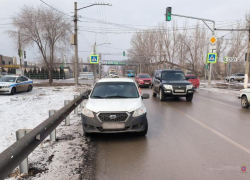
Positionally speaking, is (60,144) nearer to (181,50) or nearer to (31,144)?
(31,144)

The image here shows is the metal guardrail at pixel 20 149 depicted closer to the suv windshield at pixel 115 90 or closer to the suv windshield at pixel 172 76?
the suv windshield at pixel 115 90

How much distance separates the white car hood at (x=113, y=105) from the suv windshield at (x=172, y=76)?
8433 millimetres

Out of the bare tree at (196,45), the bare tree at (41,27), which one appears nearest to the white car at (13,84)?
the bare tree at (41,27)

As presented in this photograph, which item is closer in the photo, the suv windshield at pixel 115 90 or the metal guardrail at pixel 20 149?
the metal guardrail at pixel 20 149

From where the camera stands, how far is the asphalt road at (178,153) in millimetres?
3725

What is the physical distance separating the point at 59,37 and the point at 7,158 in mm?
24911

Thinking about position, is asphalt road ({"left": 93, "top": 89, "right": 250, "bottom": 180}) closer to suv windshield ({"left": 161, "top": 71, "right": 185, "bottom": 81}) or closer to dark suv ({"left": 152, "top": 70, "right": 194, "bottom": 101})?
dark suv ({"left": 152, "top": 70, "right": 194, "bottom": 101})

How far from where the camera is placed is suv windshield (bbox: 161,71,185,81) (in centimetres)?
1390

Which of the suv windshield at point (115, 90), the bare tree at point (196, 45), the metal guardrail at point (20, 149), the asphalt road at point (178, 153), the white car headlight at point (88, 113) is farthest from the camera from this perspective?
the bare tree at point (196, 45)

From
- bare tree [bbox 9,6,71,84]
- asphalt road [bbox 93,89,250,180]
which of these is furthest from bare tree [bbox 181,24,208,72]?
asphalt road [bbox 93,89,250,180]

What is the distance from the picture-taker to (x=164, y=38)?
53.2 meters

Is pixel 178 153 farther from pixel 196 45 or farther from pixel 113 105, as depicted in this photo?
pixel 196 45

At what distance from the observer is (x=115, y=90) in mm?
6617

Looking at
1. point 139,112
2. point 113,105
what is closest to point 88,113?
point 113,105
